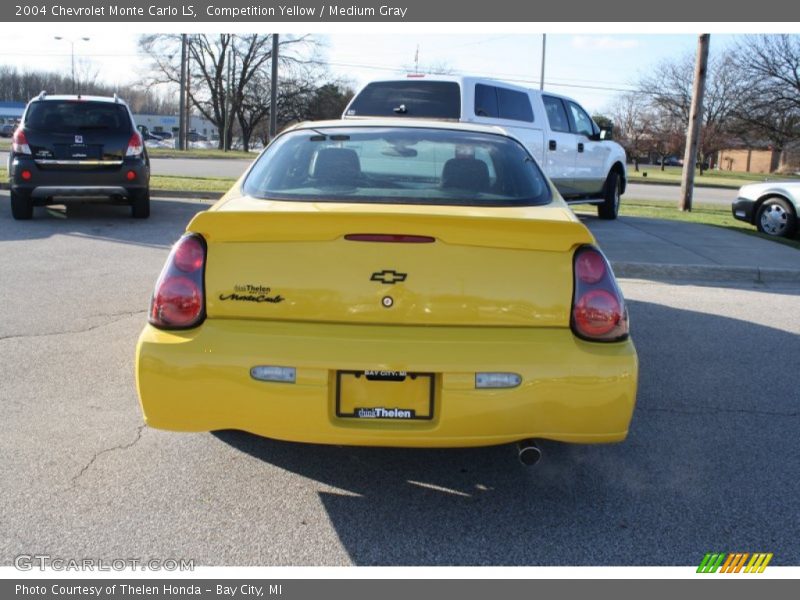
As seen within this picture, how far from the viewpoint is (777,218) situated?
492 inches

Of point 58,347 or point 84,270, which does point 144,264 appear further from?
point 58,347

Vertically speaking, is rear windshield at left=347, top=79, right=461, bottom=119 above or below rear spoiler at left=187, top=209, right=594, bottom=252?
above

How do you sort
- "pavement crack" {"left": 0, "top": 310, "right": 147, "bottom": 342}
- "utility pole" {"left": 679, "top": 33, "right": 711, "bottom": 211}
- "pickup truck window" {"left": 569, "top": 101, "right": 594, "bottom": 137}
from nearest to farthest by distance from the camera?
"pavement crack" {"left": 0, "top": 310, "right": 147, "bottom": 342} → "pickup truck window" {"left": 569, "top": 101, "right": 594, "bottom": 137} → "utility pole" {"left": 679, "top": 33, "right": 711, "bottom": 211}

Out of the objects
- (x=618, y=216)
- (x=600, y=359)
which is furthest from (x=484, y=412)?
(x=618, y=216)

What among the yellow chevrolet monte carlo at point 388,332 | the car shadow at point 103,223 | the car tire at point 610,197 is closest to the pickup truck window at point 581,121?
the car tire at point 610,197

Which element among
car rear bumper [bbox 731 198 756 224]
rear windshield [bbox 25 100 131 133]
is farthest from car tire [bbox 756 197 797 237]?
rear windshield [bbox 25 100 131 133]

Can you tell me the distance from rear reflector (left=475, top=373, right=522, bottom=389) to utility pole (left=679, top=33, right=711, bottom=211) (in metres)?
13.5

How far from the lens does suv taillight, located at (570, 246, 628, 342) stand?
10.2 feet

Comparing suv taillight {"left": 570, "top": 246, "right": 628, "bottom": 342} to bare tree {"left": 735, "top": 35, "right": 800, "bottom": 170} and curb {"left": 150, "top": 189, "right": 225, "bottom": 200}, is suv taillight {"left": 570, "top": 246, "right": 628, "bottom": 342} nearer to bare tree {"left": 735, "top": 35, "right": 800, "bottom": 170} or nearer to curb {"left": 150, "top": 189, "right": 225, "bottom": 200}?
curb {"left": 150, "top": 189, "right": 225, "bottom": 200}

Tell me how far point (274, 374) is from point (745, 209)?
39.8ft

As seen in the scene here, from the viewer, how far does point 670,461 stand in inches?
150

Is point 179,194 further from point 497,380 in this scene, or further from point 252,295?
point 497,380

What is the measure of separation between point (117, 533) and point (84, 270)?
5448 mm

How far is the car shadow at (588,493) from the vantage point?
2984mm
